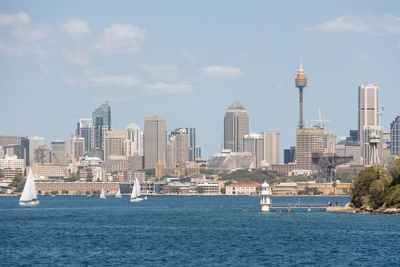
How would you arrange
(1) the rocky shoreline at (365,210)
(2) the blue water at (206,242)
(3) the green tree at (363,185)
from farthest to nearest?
(3) the green tree at (363,185) → (1) the rocky shoreline at (365,210) → (2) the blue water at (206,242)

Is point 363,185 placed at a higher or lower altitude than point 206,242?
higher

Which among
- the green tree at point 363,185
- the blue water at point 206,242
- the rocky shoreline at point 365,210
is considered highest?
the green tree at point 363,185

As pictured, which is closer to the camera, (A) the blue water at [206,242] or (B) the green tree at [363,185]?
(A) the blue water at [206,242]

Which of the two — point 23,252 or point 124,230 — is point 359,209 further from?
point 23,252

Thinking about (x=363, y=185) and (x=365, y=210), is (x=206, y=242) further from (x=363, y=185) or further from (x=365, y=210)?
(x=363, y=185)

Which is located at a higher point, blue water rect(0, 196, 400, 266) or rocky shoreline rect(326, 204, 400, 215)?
rocky shoreline rect(326, 204, 400, 215)

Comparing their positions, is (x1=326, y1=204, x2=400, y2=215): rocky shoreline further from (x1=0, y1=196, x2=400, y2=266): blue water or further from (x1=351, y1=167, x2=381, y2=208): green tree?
(x1=0, y1=196, x2=400, y2=266): blue water

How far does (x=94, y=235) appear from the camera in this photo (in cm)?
10631

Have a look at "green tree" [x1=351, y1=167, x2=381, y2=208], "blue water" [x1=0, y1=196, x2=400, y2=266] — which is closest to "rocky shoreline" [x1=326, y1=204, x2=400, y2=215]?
"green tree" [x1=351, y1=167, x2=381, y2=208]

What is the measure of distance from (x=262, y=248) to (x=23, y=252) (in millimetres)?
23614

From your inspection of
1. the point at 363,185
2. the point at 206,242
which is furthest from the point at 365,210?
the point at 206,242

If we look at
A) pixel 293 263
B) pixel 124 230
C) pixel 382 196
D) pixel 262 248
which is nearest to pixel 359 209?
pixel 382 196

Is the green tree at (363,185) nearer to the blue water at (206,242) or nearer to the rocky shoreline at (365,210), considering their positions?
the rocky shoreline at (365,210)

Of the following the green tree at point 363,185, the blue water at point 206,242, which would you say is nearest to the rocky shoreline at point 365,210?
the green tree at point 363,185
